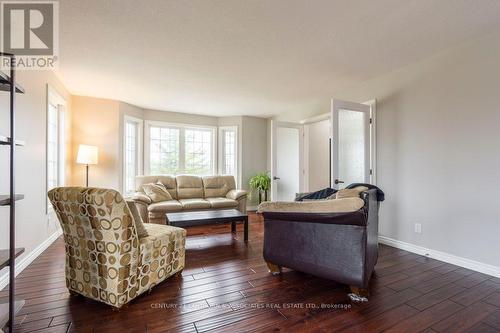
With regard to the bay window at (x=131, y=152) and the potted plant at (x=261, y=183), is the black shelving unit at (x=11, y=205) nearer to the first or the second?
the bay window at (x=131, y=152)

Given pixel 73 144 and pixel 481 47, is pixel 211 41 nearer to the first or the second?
pixel 481 47

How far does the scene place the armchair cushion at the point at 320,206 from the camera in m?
1.80

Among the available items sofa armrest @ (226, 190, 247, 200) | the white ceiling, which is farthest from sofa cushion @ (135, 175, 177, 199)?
the white ceiling

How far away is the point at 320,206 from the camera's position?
6.46 feet

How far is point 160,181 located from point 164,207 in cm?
86

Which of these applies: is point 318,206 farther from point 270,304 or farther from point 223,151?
point 223,151

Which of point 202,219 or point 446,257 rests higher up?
point 202,219

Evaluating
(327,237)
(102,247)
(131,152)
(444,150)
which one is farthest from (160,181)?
(444,150)

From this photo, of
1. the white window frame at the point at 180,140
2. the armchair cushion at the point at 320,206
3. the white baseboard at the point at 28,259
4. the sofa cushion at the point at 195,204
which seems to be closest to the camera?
the armchair cushion at the point at 320,206

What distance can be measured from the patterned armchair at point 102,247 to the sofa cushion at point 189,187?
3.01 metres

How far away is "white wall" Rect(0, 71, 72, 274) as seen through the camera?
219 cm

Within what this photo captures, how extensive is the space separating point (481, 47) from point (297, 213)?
2.58 meters

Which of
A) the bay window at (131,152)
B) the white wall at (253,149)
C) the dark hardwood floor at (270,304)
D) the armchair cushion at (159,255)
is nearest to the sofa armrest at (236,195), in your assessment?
the white wall at (253,149)

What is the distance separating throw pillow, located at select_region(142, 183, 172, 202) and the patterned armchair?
245 centimetres
